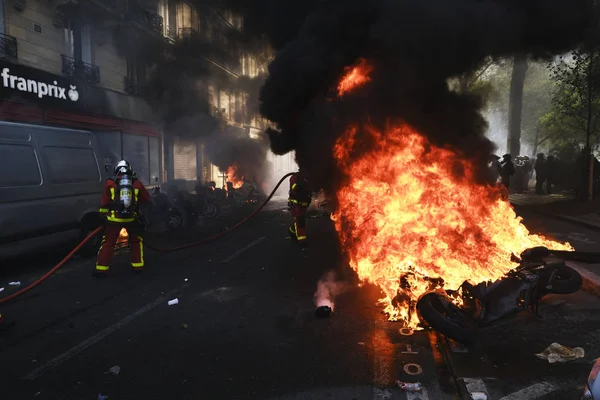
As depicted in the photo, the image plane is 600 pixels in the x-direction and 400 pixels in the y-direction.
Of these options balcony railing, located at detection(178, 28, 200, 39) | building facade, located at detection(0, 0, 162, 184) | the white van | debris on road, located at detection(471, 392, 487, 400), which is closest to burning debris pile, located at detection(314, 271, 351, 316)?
debris on road, located at detection(471, 392, 487, 400)

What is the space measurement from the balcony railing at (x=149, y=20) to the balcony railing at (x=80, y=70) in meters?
2.77

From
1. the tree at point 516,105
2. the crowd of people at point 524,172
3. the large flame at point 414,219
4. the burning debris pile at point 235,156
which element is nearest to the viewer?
the large flame at point 414,219

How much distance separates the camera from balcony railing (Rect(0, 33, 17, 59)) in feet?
Answer: 41.7

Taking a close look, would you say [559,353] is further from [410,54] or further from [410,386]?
[410,54]

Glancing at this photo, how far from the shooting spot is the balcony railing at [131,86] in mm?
18492

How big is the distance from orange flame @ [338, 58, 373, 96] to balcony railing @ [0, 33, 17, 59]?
11.9 meters

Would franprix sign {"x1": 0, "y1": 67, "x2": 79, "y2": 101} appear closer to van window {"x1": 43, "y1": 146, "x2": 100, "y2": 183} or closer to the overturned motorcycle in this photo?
van window {"x1": 43, "y1": 146, "x2": 100, "y2": 183}

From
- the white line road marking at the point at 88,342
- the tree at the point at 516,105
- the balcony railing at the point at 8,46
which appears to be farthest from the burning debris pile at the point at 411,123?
the tree at the point at 516,105

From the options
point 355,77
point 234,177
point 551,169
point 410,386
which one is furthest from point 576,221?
point 234,177

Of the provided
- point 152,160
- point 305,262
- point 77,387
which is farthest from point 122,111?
point 77,387

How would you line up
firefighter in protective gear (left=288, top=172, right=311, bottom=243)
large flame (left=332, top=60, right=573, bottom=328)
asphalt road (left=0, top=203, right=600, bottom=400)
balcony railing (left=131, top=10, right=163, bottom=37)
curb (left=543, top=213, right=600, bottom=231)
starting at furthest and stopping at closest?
balcony railing (left=131, top=10, right=163, bottom=37), curb (left=543, top=213, right=600, bottom=231), firefighter in protective gear (left=288, top=172, right=311, bottom=243), large flame (left=332, top=60, right=573, bottom=328), asphalt road (left=0, top=203, right=600, bottom=400)

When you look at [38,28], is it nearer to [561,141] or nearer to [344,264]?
[344,264]

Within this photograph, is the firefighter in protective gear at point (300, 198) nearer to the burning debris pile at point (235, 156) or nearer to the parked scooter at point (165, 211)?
the parked scooter at point (165, 211)

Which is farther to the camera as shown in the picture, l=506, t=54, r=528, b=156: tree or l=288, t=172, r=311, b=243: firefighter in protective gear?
l=506, t=54, r=528, b=156: tree
